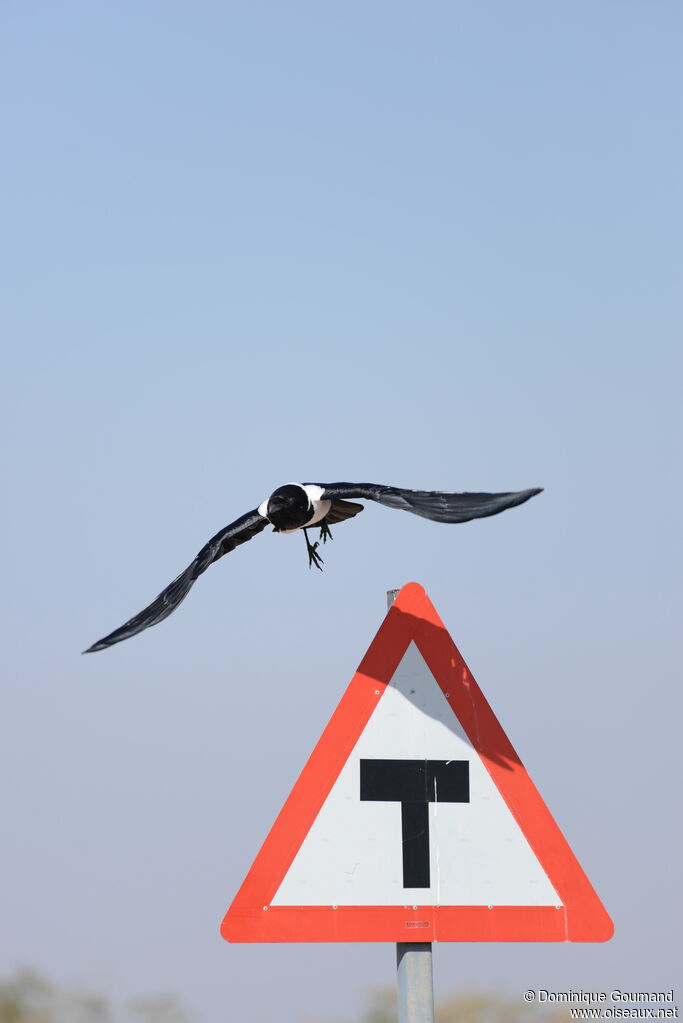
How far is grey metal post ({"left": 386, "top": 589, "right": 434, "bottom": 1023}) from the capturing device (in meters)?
3.03

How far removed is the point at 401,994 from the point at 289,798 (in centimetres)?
58

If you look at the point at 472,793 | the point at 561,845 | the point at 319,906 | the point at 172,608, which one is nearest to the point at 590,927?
the point at 561,845

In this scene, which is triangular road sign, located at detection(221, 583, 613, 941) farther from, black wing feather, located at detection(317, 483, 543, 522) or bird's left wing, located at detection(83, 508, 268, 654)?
bird's left wing, located at detection(83, 508, 268, 654)

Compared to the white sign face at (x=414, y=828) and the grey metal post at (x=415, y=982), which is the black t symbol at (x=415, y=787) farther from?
the grey metal post at (x=415, y=982)

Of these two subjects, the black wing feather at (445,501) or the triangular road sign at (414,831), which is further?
the triangular road sign at (414,831)

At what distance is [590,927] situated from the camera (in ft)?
10.6

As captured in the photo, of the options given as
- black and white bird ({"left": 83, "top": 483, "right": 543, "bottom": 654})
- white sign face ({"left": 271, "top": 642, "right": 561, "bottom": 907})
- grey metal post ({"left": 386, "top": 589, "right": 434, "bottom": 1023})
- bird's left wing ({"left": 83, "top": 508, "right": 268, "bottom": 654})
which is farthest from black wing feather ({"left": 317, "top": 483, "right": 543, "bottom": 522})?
grey metal post ({"left": 386, "top": 589, "right": 434, "bottom": 1023})

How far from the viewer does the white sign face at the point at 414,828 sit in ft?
10.4

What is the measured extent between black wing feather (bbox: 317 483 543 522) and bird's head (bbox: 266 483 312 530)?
1.18 feet

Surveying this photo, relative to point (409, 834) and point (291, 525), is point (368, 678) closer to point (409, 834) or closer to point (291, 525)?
point (409, 834)

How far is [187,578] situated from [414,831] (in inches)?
47.6

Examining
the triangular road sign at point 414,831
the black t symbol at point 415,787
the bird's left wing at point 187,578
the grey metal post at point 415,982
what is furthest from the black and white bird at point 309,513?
the grey metal post at point 415,982

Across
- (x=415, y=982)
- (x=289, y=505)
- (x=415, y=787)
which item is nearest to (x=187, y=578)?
(x=289, y=505)

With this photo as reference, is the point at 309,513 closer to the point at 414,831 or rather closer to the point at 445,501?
the point at 445,501
